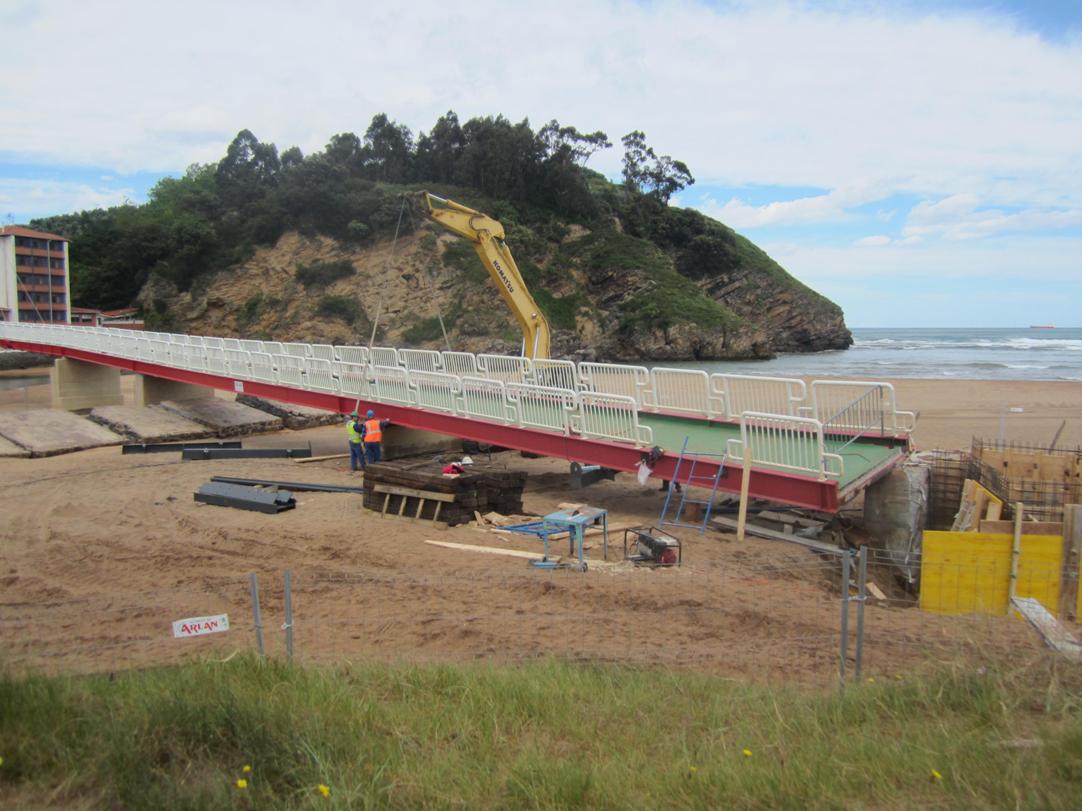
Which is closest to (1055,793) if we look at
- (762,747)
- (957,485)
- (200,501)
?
(762,747)

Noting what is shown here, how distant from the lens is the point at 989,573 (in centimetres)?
891

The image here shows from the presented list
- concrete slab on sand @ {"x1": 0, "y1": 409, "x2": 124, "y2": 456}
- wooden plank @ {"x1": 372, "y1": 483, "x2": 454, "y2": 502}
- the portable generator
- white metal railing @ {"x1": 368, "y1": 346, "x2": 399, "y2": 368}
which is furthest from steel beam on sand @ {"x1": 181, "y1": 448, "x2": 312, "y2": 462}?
the portable generator

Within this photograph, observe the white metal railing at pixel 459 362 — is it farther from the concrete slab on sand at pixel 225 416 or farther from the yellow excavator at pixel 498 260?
the concrete slab on sand at pixel 225 416

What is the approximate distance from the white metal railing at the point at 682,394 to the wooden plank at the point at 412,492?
4.42 metres

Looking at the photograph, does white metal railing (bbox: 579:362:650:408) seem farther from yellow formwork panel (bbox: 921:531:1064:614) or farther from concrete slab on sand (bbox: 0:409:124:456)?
concrete slab on sand (bbox: 0:409:124:456)

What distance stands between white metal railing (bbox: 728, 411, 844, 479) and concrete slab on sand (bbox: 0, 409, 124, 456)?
745 inches

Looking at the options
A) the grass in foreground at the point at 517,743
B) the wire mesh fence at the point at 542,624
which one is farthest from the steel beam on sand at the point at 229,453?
the grass in foreground at the point at 517,743

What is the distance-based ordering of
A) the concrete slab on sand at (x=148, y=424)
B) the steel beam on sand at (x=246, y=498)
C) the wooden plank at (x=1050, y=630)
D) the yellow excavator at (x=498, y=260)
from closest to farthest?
the wooden plank at (x=1050, y=630), the steel beam on sand at (x=246, y=498), the yellow excavator at (x=498, y=260), the concrete slab on sand at (x=148, y=424)

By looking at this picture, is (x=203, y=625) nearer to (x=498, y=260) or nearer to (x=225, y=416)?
(x=498, y=260)

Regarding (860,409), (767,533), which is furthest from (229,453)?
(860,409)

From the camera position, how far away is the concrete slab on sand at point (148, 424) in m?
23.6

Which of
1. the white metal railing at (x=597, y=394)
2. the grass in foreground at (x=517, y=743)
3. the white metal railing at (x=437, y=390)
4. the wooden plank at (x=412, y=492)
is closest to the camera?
the grass in foreground at (x=517, y=743)

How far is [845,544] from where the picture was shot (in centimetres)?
1186

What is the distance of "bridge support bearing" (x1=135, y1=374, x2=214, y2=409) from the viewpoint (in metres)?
26.9
